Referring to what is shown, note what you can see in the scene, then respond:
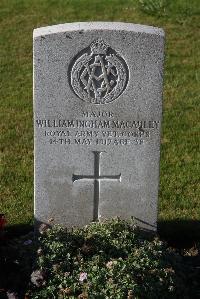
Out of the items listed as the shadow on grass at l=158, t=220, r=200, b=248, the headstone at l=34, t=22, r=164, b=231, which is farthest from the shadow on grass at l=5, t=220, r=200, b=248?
the headstone at l=34, t=22, r=164, b=231

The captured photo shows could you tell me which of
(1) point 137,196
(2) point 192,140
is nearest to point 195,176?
(2) point 192,140

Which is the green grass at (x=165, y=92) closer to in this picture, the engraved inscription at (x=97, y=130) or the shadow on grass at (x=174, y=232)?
the shadow on grass at (x=174, y=232)

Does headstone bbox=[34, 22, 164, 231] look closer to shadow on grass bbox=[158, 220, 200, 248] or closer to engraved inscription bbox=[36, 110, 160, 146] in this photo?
engraved inscription bbox=[36, 110, 160, 146]

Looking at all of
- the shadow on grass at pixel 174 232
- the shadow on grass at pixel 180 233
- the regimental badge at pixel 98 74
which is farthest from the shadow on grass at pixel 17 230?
the regimental badge at pixel 98 74

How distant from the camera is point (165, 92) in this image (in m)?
9.11

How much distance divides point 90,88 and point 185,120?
3.44 m

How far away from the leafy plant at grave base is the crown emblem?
4.01 ft

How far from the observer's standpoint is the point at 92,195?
5.38m

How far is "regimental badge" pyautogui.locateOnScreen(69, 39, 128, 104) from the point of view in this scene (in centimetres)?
496

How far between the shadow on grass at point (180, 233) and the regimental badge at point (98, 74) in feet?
5.22

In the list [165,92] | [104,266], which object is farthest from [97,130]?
[165,92]

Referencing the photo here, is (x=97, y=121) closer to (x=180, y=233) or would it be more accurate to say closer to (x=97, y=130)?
(x=97, y=130)

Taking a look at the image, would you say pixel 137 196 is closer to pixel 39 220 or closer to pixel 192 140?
pixel 39 220

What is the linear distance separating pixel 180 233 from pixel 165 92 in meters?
3.23
